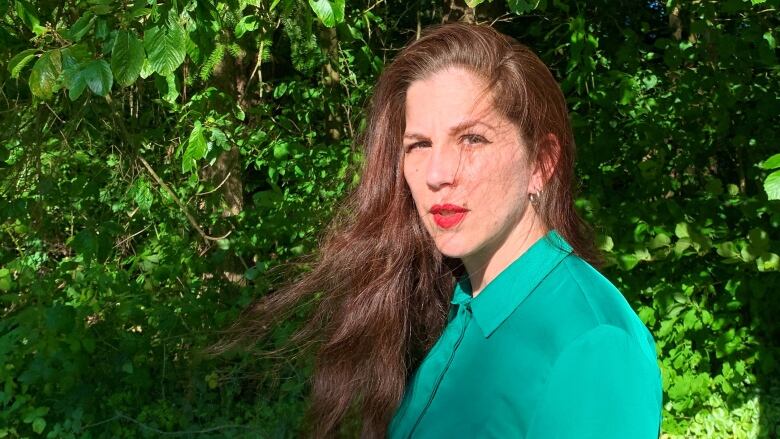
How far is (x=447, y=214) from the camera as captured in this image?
1.57m

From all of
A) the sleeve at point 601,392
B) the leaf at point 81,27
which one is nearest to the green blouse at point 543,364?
the sleeve at point 601,392

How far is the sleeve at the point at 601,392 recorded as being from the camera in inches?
44.3

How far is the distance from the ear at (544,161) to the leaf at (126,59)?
1344 mm

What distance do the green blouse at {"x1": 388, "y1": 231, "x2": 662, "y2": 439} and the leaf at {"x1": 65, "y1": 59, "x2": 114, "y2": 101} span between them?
1.34m

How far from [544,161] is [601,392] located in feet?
1.95

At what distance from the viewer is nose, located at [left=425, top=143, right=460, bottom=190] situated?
1.54 m

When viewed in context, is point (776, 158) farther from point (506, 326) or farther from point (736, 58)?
point (736, 58)

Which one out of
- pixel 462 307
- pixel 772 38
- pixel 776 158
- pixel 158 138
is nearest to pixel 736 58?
pixel 772 38

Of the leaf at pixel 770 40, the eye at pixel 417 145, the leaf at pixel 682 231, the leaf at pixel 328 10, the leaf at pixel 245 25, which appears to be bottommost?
the leaf at pixel 682 231

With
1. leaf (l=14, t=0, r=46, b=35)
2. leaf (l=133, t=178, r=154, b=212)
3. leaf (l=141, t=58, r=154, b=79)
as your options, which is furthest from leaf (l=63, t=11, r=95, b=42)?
leaf (l=133, t=178, r=154, b=212)

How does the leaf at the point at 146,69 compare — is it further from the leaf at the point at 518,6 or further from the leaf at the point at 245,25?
the leaf at the point at 245,25

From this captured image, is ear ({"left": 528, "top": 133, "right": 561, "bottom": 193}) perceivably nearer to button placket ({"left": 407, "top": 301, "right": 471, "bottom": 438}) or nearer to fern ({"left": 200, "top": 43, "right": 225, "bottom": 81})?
button placket ({"left": 407, "top": 301, "right": 471, "bottom": 438})

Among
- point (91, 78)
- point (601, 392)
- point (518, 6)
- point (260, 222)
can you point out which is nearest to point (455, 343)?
point (601, 392)

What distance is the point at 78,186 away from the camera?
447cm
